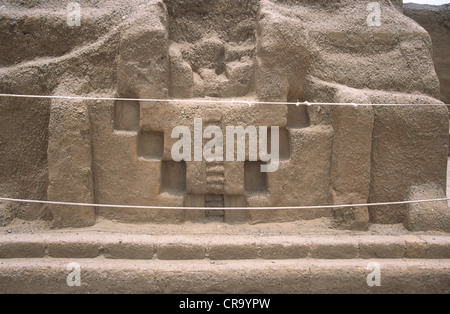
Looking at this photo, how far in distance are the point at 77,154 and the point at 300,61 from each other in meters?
1.72

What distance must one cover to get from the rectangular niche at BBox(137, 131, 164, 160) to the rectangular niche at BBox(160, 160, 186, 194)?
0.08 m

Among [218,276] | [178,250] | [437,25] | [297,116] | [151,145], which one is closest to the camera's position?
[218,276]

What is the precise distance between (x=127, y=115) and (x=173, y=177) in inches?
22.6

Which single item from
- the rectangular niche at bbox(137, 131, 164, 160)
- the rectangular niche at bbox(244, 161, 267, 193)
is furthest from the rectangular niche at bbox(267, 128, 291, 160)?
the rectangular niche at bbox(137, 131, 164, 160)

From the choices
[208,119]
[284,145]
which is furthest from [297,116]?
[208,119]

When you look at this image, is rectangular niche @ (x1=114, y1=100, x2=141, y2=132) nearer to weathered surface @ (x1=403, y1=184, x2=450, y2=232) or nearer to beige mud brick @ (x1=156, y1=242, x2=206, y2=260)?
beige mud brick @ (x1=156, y1=242, x2=206, y2=260)

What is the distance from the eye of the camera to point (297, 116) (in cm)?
305

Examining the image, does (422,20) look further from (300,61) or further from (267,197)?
(267,197)

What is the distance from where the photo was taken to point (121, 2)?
3.08 metres

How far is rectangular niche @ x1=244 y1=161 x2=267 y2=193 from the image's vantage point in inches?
118

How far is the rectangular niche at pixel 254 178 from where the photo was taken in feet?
9.80

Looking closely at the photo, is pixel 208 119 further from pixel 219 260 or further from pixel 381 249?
pixel 381 249

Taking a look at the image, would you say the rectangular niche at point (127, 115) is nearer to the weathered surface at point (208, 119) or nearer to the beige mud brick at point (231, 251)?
the weathered surface at point (208, 119)

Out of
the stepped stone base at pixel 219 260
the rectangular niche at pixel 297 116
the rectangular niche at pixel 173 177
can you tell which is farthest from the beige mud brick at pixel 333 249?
the rectangular niche at pixel 173 177
